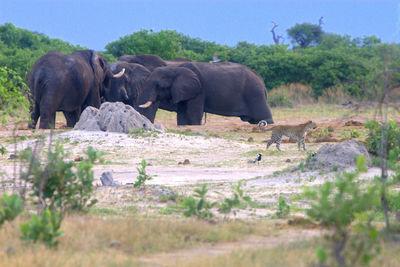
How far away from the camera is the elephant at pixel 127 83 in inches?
888

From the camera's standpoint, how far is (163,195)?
321 inches

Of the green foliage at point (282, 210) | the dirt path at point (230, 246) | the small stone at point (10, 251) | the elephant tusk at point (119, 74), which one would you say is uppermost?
the elephant tusk at point (119, 74)

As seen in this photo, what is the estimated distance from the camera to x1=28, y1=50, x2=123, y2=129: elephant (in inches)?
701

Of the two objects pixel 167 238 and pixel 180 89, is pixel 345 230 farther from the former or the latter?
pixel 180 89

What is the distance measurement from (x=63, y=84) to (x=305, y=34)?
54037mm

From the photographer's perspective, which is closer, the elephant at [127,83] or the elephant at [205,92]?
the elephant at [205,92]

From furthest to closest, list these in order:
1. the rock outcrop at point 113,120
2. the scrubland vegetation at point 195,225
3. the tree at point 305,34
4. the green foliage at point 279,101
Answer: the tree at point 305,34 → the green foliage at point 279,101 → the rock outcrop at point 113,120 → the scrubland vegetation at point 195,225

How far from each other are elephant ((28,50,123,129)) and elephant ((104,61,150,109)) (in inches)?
77.2

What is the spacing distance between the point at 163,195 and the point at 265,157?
564 centimetres

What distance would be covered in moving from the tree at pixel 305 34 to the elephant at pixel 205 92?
4711 centimetres

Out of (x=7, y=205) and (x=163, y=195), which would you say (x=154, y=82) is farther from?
(x=7, y=205)

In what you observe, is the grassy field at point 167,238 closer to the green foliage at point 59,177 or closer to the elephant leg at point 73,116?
the green foliage at point 59,177

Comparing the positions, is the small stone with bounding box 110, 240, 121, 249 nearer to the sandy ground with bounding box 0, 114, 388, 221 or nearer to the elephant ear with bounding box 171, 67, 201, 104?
the sandy ground with bounding box 0, 114, 388, 221

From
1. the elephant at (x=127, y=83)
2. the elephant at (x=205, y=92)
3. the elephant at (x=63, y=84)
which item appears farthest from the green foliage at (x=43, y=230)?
the elephant at (x=127, y=83)
